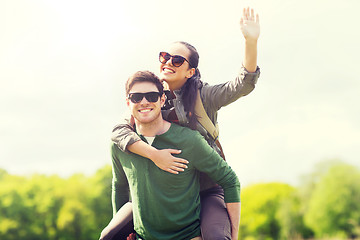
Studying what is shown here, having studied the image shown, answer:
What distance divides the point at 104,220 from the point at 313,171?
767 inches

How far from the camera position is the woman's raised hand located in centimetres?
434

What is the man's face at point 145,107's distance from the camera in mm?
4355

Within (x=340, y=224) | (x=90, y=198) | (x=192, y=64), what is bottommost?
(x=340, y=224)

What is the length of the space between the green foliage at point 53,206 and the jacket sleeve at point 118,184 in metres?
27.8

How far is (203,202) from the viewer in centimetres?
458

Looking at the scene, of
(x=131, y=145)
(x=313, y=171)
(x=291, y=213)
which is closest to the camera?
(x=131, y=145)

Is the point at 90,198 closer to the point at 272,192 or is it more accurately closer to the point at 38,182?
the point at 38,182

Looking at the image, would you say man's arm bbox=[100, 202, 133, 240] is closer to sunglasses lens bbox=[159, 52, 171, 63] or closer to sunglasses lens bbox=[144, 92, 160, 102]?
sunglasses lens bbox=[144, 92, 160, 102]

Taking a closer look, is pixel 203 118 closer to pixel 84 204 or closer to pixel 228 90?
pixel 228 90

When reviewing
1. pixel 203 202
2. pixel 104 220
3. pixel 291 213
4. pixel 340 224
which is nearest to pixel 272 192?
pixel 291 213

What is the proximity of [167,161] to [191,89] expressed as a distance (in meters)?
0.90

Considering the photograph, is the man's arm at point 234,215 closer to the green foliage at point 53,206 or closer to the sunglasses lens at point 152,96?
the sunglasses lens at point 152,96

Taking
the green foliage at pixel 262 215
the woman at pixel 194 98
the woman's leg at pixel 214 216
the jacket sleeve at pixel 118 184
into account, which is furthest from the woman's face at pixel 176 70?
the green foliage at pixel 262 215

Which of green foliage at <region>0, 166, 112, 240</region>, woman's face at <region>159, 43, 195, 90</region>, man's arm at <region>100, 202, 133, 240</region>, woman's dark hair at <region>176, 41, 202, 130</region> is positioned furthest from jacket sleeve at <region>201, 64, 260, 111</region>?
green foliage at <region>0, 166, 112, 240</region>
